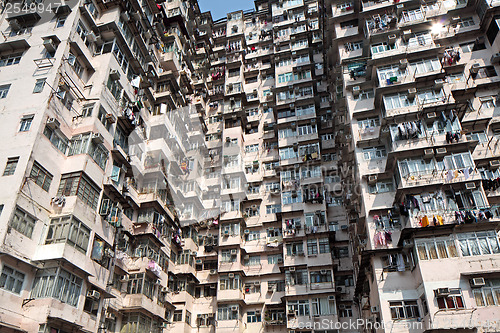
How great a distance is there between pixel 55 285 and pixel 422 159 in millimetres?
20840

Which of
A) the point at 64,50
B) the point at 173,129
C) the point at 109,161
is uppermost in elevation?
the point at 173,129

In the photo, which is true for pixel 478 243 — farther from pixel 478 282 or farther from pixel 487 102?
pixel 487 102

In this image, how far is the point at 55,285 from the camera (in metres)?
17.1

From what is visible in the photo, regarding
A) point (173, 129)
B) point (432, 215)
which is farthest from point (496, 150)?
point (173, 129)

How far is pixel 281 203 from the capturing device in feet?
106

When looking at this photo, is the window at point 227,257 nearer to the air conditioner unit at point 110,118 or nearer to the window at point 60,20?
the air conditioner unit at point 110,118

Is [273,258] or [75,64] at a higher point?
[75,64]

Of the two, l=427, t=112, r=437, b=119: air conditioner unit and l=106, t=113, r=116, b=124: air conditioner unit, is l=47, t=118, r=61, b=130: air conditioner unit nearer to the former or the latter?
l=106, t=113, r=116, b=124: air conditioner unit

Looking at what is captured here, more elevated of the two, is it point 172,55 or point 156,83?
point 172,55

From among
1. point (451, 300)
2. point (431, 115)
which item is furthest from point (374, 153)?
point (451, 300)

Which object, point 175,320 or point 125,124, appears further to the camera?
point 175,320

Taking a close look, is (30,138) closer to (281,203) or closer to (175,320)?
(175,320)

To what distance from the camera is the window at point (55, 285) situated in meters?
17.0

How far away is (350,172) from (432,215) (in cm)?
908
